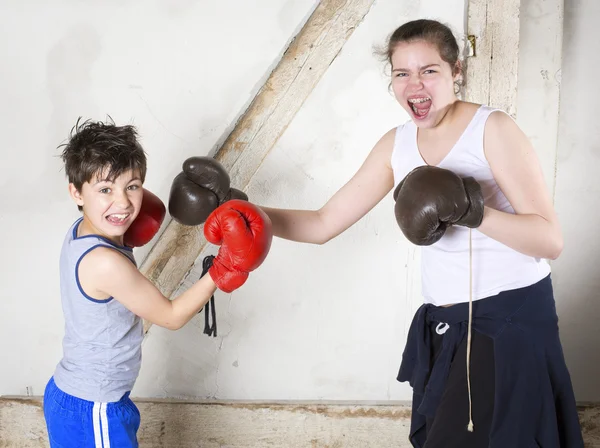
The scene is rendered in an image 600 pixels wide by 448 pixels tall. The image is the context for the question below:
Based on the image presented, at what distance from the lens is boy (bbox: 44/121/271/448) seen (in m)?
1.94

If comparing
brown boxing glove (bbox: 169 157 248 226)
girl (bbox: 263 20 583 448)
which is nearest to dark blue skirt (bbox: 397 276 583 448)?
girl (bbox: 263 20 583 448)

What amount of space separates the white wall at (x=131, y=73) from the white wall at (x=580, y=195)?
3.89 feet

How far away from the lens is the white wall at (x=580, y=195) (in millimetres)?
2922

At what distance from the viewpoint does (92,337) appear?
2.00 metres

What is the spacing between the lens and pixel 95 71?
9.43 ft

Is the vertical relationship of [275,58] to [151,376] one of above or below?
above

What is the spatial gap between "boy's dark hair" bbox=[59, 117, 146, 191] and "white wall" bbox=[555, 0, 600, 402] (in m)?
1.95

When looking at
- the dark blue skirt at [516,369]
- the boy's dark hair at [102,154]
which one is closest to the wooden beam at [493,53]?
the dark blue skirt at [516,369]

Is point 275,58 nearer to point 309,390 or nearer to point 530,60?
point 530,60

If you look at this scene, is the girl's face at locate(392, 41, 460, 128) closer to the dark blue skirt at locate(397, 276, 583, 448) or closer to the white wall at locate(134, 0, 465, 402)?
the dark blue skirt at locate(397, 276, 583, 448)

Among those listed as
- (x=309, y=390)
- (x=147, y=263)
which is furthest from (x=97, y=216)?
(x=309, y=390)

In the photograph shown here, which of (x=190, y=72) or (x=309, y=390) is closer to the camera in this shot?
(x=190, y=72)

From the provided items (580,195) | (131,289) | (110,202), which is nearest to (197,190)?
(110,202)

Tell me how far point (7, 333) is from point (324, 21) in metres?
2.03
